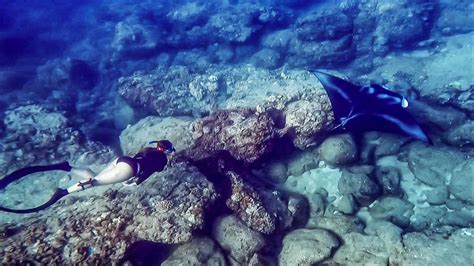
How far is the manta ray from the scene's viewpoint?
4.71 meters

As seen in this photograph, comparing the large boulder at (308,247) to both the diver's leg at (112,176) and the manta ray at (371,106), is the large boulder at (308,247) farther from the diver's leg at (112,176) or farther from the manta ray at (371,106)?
the diver's leg at (112,176)

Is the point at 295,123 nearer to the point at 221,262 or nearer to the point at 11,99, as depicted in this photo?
the point at 221,262

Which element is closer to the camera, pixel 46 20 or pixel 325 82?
pixel 325 82

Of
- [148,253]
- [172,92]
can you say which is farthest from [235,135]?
[172,92]

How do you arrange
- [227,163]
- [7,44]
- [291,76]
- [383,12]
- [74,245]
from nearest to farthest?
[74,245] < [227,163] < [291,76] < [383,12] < [7,44]

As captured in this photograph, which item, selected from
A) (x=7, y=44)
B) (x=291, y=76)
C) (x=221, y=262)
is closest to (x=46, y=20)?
(x=7, y=44)

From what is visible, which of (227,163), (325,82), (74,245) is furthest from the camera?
(227,163)

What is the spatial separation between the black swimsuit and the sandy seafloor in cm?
19

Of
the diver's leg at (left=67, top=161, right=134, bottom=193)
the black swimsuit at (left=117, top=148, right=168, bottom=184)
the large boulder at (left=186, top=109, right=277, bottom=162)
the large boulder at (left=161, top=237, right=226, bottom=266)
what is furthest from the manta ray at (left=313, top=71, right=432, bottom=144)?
the diver's leg at (left=67, top=161, right=134, bottom=193)

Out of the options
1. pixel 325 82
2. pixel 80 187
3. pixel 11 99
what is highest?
pixel 325 82

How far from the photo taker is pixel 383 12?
11773 mm

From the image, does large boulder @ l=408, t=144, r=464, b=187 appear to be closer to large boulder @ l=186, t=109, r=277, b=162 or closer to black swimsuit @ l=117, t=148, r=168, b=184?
large boulder @ l=186, t=109, r=277, b=162

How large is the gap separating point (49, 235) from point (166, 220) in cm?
178

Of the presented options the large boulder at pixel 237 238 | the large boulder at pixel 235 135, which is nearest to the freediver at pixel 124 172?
the large boulder at pixel 235 135
